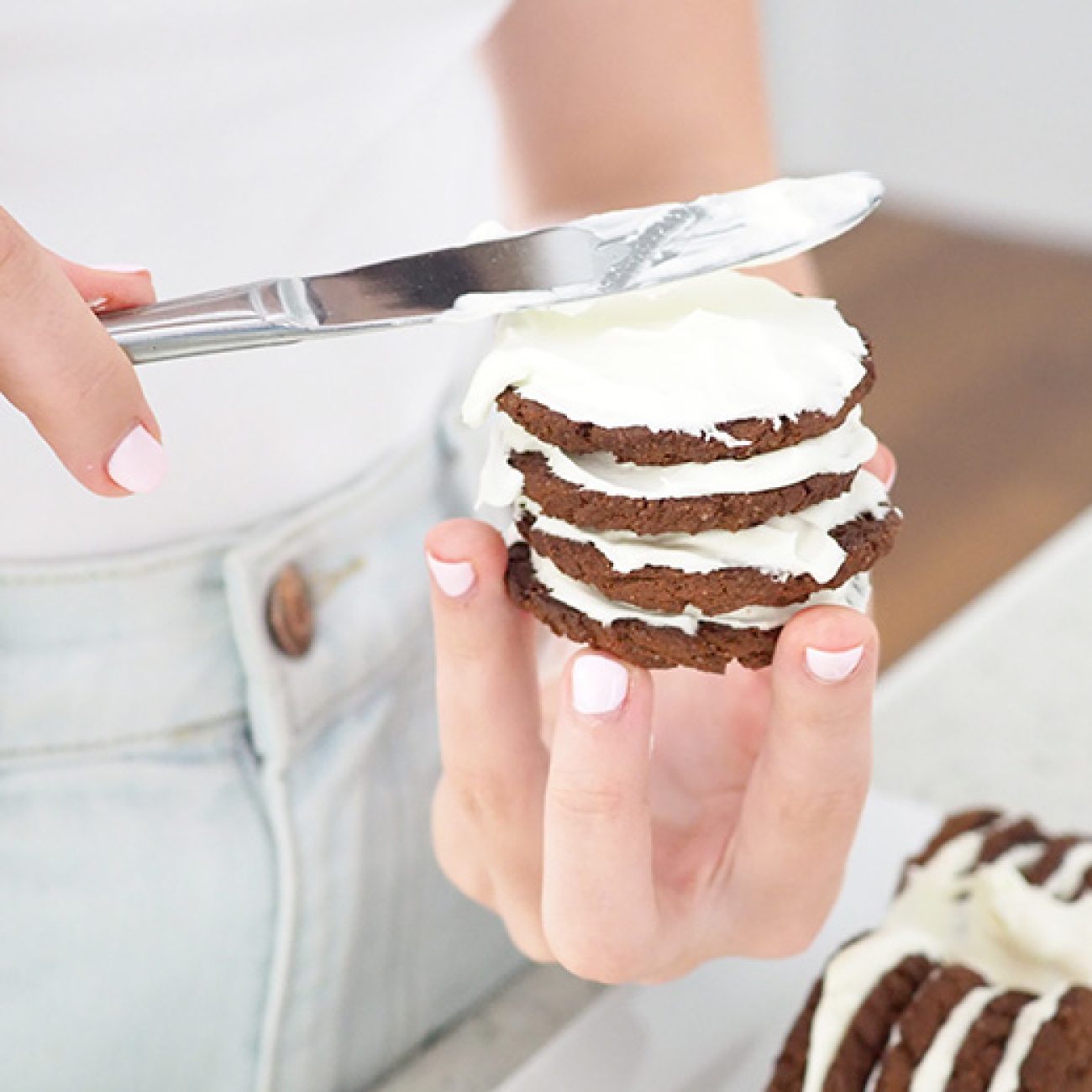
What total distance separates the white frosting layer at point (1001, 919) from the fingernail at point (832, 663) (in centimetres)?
24

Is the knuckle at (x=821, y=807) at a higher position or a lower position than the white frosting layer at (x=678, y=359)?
lower

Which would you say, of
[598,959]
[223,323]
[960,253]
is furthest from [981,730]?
[960,253]

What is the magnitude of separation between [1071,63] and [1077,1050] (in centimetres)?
327

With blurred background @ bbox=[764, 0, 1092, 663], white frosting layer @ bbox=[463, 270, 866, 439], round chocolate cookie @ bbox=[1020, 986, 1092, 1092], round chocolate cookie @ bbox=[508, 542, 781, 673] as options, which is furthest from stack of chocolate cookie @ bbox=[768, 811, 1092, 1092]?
blurred background @ bbox=[764, 0, 1092, 663]

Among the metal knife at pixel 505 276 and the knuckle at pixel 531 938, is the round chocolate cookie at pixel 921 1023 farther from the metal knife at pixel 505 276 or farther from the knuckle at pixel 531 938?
the metal knife at pixel 505 276

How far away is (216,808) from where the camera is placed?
90cm

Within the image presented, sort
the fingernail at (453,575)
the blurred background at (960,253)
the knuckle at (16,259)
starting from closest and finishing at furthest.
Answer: the knuckle at (16,259)
the fingernail at (453,575)
the blurred background at (960,253)

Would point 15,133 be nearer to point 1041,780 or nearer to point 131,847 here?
point 131,847

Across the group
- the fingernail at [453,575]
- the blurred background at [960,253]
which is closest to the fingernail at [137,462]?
the fingernail at [453,575]

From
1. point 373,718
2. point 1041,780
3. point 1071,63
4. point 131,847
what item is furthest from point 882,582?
point 1071,63

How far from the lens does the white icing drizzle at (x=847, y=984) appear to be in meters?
0.77

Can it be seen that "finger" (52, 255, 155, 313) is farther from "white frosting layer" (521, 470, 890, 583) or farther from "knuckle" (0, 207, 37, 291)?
"white frosting layer" (521, 470, 890, 583)

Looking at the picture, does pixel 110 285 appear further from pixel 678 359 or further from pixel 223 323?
pixel 678 359

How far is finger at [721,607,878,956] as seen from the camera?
0.63 meters
